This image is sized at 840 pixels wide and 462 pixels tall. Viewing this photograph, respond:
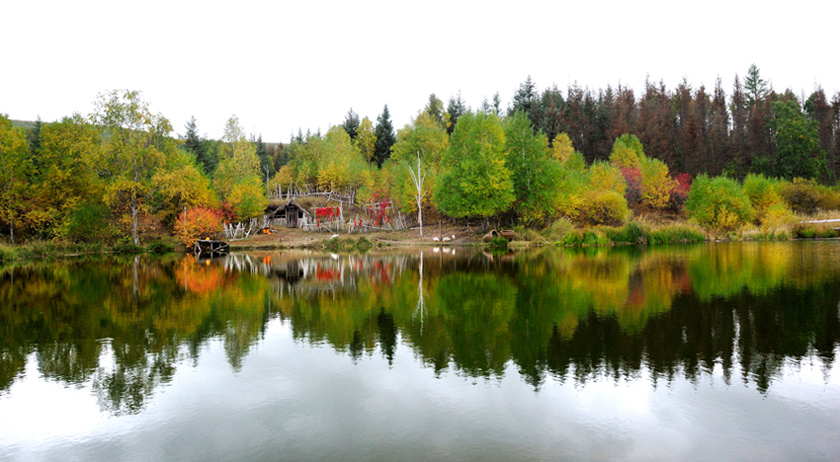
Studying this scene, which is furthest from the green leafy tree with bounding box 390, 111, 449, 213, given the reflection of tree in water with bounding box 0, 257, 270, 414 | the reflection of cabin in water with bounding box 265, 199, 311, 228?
the reflection of tree in water with bounding box 0, 257, 270, 414

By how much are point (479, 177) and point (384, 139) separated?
44.9 metres

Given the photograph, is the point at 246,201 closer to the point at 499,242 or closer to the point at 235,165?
the point at 235,165

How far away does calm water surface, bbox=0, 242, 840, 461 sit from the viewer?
5.24m

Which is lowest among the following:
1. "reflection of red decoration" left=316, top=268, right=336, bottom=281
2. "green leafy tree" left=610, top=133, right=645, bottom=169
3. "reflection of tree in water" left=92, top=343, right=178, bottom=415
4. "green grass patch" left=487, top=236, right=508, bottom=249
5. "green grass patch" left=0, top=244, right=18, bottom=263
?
"reflection of red decoration" left=316, top=268, right=336, bottom=281

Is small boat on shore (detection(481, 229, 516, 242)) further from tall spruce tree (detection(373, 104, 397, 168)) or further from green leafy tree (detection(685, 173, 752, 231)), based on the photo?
tall spruce tree (detection(373, 104, 397, 168))

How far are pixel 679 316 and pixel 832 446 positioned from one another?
5913 millimetres

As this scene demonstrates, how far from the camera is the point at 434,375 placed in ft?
24.4

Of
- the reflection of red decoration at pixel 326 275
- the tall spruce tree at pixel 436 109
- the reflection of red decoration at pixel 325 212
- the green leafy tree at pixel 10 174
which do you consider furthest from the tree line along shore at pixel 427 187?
the reflection of red decoration at pixel 326 275

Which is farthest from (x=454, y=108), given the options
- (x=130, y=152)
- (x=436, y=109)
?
(x=130, y=152)

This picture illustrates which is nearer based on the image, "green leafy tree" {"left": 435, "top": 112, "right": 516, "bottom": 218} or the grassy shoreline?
the grassy shoreline

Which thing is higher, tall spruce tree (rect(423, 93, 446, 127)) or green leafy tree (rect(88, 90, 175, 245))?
tall spruce tree (rect(423, 93, 446, 127))

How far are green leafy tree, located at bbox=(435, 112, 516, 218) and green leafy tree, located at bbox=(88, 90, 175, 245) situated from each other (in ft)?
84.3

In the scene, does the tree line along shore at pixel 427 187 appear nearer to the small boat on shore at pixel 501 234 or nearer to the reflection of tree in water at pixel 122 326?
the small boat on shore at pixel 501 234

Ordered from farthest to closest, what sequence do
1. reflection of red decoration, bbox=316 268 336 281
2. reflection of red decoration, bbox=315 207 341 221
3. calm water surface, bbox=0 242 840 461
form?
reflection of red decoration, bbox=315 207 341 221 < reflection of red decoration, bbox=316 268 336 281 < calm water surface, bbox=0 242 840 461
